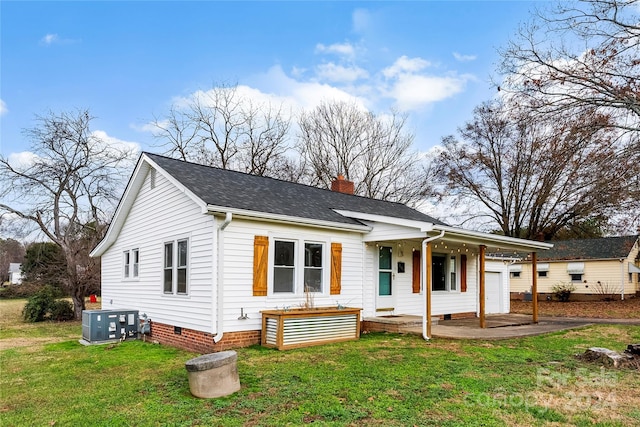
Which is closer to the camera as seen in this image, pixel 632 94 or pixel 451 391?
pixel 451 391

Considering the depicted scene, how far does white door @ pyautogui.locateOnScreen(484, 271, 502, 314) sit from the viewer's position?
53.9ft

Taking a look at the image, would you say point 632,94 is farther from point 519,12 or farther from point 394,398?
point 394,398

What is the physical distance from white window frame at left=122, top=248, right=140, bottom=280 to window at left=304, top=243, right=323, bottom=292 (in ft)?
16.5

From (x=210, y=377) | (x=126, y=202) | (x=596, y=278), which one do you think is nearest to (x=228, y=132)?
(x=126, y=202)

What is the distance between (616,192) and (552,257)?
18.6 metres

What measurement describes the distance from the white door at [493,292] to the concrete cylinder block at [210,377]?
12.7 metres

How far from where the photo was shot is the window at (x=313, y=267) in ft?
34.6

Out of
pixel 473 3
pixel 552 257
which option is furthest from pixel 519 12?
pixel 552 257

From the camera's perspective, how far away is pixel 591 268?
1046 inches

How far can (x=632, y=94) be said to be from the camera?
10.6m


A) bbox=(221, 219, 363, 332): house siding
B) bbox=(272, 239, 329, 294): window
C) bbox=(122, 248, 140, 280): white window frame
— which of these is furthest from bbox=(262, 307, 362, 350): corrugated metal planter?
bbox=(122, 248, 140, 280): white window frame

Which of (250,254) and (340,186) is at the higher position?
(340,186)

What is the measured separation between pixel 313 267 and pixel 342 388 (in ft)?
15.7

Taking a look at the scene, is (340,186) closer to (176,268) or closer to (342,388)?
(176,268)
